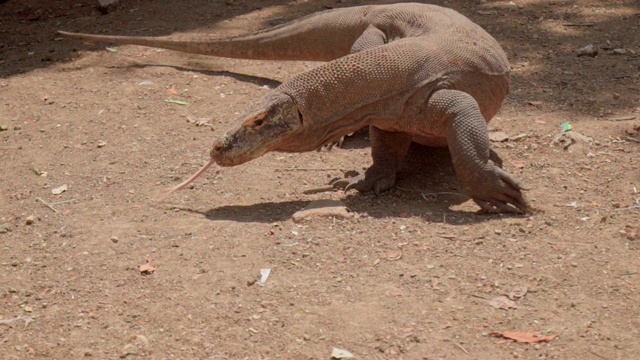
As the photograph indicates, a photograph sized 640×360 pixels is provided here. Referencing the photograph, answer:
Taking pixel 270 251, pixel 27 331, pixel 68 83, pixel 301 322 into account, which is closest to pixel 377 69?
pixel 270 251

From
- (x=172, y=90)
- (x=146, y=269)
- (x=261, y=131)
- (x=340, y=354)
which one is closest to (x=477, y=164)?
(x=261, y=131)

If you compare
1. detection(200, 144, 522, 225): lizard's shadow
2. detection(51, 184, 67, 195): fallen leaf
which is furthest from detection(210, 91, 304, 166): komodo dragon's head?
detection(51, 184, 67, 195): fallen leaf

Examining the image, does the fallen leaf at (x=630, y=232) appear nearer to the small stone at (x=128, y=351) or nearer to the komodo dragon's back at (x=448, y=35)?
the komodo dragon's back at (x=448, y=35)

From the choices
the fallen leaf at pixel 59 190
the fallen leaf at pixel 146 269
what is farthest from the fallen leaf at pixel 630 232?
the fallen leaf at pixel 59 190

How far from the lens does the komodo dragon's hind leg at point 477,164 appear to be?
3.96 meters

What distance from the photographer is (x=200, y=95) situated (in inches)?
230

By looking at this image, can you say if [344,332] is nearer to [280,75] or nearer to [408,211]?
[408,211]

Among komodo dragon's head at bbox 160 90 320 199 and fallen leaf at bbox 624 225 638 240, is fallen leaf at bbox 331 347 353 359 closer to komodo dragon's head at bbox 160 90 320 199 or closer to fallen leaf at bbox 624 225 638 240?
komodo dragon's head at bbox 160 90 320 199

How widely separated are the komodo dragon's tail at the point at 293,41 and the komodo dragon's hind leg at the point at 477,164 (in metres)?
1.58

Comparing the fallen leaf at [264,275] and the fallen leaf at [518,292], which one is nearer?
the fallen leaf at [518,292]

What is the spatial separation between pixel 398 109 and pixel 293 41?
2.06 metres

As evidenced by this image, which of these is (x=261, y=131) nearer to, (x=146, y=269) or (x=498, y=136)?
(x=146, y=269)

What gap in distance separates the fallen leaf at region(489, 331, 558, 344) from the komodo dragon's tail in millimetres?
2851

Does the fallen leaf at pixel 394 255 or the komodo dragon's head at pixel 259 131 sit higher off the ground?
the komodo dragon's head at pixel 259 131
